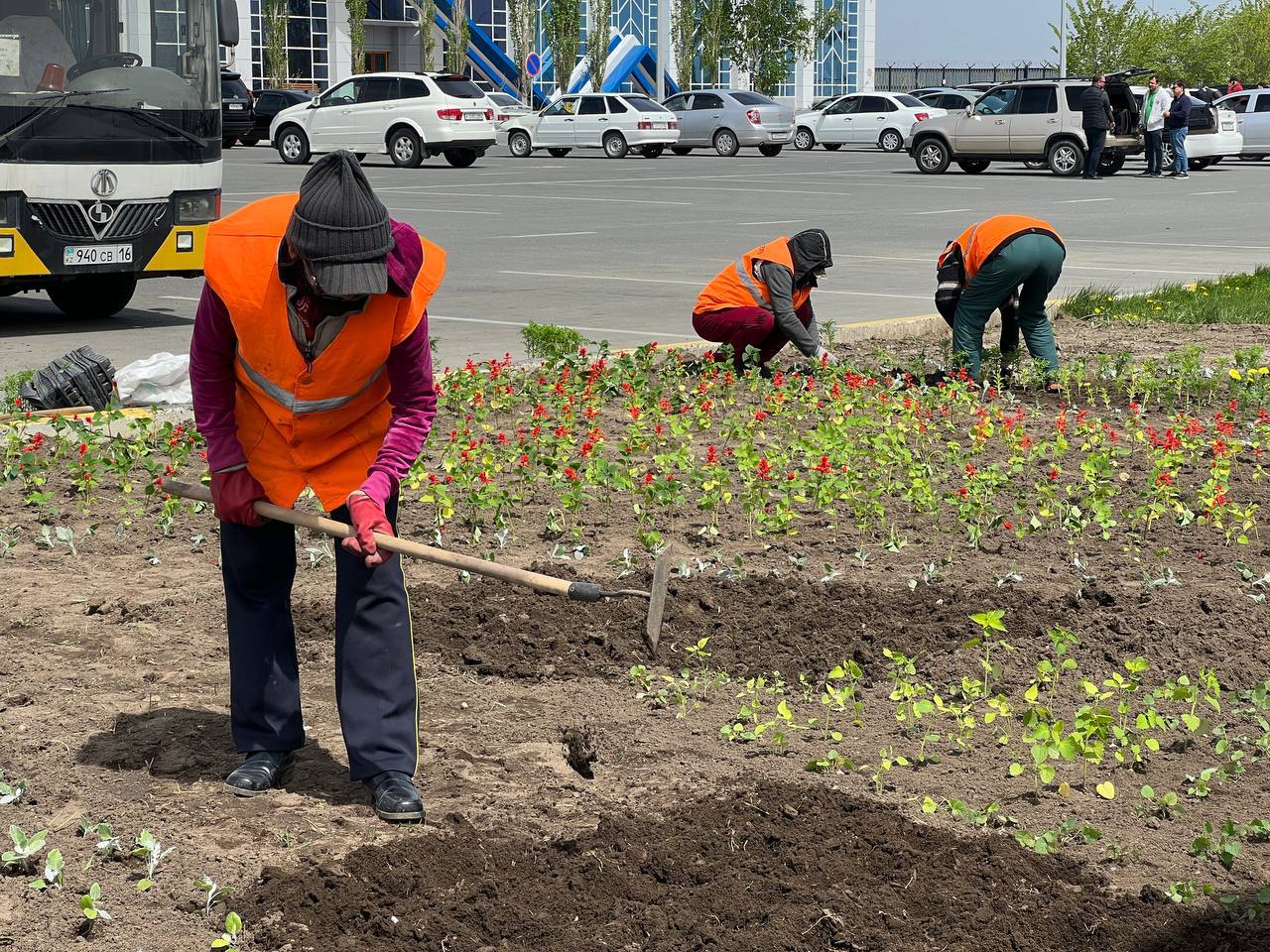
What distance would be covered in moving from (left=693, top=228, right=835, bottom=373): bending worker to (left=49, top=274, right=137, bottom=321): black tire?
4.84 meters

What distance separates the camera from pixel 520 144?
40.8m

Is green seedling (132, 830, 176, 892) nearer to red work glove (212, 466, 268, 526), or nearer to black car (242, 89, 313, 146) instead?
red work glove (212, 466, 268, 526)

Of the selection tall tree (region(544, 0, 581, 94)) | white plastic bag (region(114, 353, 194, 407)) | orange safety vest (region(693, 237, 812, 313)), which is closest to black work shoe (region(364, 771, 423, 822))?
white plastic bag (region(114, 353, 194, 407))

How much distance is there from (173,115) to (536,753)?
8423 mm

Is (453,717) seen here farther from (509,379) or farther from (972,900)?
(509,379)

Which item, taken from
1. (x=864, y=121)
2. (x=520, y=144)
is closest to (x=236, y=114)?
(x=520, y=144)

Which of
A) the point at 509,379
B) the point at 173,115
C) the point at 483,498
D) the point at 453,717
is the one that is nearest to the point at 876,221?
the point at 173,115

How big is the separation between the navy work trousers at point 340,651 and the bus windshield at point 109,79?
7.70 meters

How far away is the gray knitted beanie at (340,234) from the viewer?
11.7 feet

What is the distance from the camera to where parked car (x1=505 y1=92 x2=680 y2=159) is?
39938mm

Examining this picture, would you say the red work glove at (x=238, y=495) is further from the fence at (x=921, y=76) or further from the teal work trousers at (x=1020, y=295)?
the fence at (x=921, y=76)

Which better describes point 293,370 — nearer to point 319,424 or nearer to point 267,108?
point 319,424

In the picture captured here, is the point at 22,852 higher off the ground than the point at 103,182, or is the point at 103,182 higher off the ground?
the point at 103,182

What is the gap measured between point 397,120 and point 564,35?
27693 millimetres
